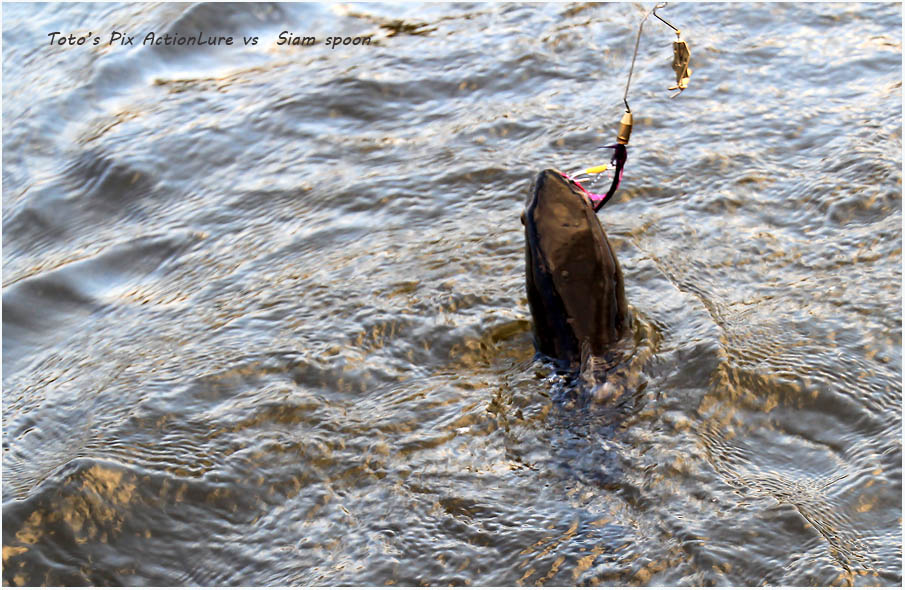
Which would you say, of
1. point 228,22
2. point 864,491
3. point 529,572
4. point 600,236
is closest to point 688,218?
point 600,236

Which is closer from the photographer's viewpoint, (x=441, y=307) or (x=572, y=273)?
(x=572, y=273)

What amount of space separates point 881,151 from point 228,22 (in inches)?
189

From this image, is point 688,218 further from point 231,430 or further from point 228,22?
point 228,22

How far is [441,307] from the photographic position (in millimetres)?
4402

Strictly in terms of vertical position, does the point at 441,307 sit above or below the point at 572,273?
below

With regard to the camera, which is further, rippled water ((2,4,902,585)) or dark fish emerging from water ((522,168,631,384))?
dark fish emerging from water ((522,168,631,384))

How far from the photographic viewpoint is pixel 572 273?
11.2 feet

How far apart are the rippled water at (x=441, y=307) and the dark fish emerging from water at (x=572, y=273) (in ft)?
0.75

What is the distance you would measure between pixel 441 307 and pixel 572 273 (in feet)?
3.60

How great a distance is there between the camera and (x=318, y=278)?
476 centimetres

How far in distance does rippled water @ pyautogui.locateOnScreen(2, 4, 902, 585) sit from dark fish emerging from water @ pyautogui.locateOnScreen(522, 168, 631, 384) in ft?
0.75

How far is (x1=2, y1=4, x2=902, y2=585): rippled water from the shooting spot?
3301mm

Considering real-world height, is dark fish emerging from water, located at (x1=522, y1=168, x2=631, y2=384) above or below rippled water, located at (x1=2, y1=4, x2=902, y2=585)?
above

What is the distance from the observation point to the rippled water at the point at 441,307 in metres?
3.30
